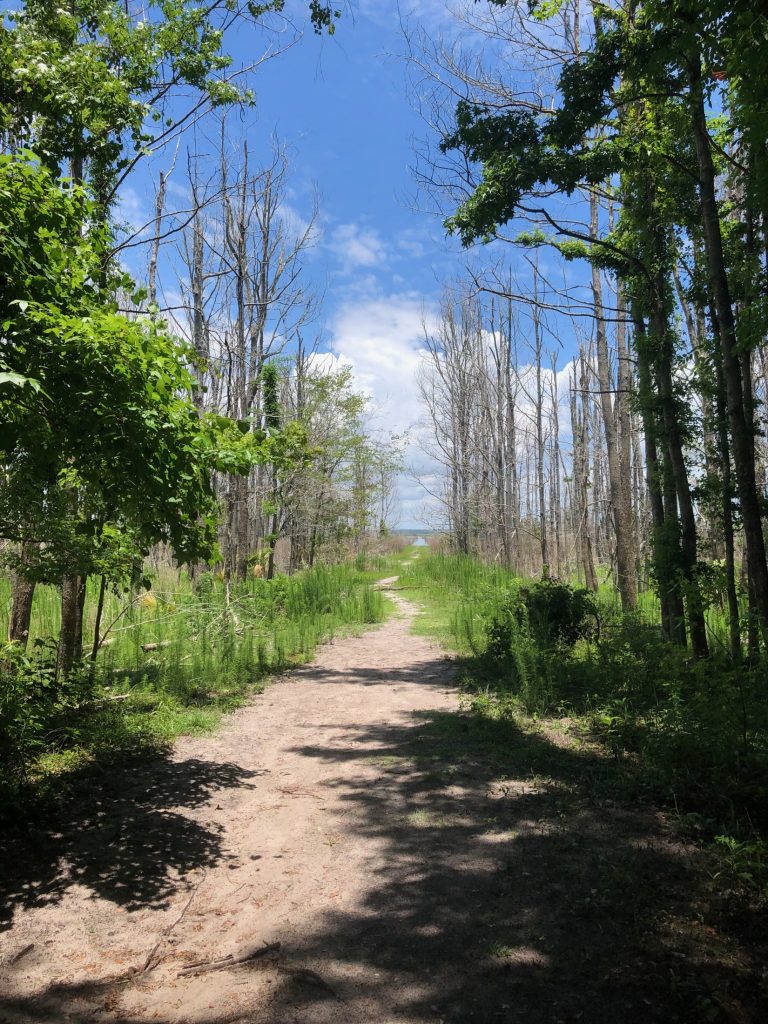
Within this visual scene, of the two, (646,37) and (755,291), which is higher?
(646,37)

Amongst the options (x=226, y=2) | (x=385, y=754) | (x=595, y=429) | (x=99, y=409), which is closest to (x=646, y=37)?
(x=226, y=2)

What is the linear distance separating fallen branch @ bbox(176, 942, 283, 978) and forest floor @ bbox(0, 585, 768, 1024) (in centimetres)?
1

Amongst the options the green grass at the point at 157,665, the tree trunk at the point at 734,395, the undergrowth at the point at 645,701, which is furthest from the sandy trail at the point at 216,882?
the tree trunk at the point at 734,395

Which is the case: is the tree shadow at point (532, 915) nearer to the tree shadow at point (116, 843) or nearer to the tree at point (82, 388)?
the tree shadow at point (116, 843)

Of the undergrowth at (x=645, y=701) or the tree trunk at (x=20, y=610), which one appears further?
the tree trunk at (x=20, y=610)

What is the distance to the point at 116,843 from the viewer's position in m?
3.44

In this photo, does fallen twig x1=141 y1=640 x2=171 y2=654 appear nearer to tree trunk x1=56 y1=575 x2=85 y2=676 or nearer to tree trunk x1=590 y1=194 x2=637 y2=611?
tree trunk x1=56 y1=575 x2=85 y2=676

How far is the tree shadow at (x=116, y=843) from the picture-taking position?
2994 mm

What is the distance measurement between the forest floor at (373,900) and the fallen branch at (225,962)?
1 cm

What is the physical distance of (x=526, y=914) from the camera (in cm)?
261

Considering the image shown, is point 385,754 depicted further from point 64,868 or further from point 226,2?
point 226,2

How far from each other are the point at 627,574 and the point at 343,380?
1153 centimetres

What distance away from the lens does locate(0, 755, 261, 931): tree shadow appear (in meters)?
2.99

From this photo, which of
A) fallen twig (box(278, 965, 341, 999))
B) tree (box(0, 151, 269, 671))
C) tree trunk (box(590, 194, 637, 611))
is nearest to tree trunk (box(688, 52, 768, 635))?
fallen twig (box(278, 965, 341, 999))
